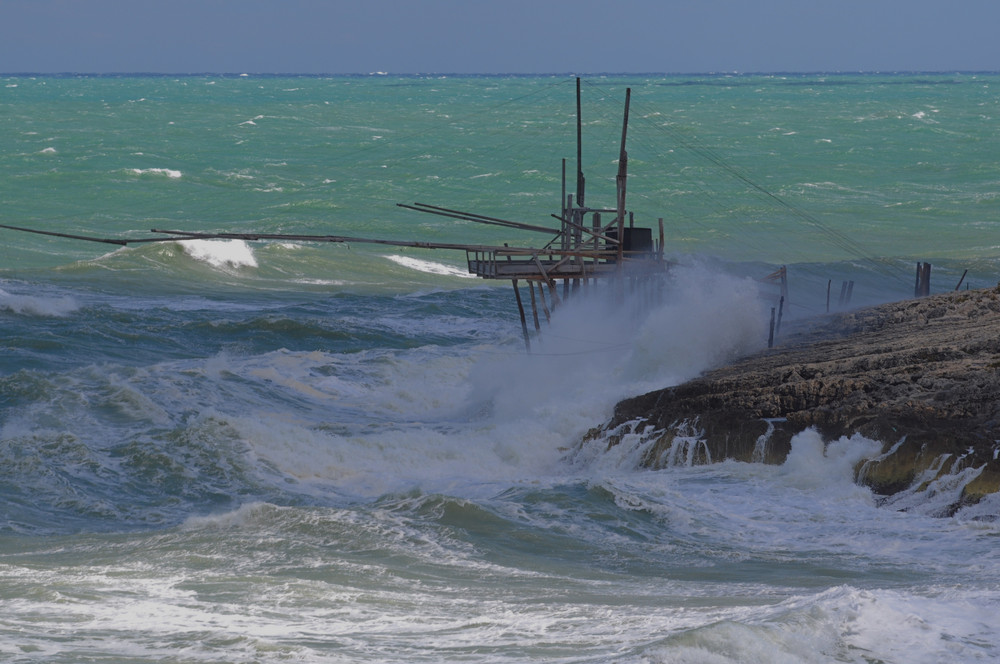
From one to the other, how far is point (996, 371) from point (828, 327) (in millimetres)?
6504

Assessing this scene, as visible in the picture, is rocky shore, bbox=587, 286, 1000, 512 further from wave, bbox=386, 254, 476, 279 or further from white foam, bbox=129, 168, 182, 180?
white foam, bbox=129, 168, 182, 180

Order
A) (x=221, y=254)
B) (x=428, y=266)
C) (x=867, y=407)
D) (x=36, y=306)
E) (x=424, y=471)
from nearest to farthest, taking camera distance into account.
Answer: (x=867, y=407)
(x=424, y=471)
(x=36, y=306)
(x=221, y=254)
(x=428, y=266)

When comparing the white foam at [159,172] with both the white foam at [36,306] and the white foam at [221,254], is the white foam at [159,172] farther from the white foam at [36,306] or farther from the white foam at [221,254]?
the white foam at [36,306]

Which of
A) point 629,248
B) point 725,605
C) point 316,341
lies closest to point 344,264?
point 316,341

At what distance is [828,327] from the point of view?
2336cm

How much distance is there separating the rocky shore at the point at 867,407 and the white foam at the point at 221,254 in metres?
22.4

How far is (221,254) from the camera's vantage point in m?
40.6

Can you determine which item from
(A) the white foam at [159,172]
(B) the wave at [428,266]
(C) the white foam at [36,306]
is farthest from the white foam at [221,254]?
(A) the white foam at [159,172]

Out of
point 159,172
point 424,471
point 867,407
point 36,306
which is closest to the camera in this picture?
point 867,407

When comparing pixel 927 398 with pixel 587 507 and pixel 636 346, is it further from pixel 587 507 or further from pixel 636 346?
pixel 636 346

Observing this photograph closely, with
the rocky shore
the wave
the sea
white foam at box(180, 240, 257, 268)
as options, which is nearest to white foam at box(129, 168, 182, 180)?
the sea

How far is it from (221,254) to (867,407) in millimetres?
27349

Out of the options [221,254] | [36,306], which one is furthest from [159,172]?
[36,306]

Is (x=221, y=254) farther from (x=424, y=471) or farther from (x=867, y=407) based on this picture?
(x=867, y=407)
